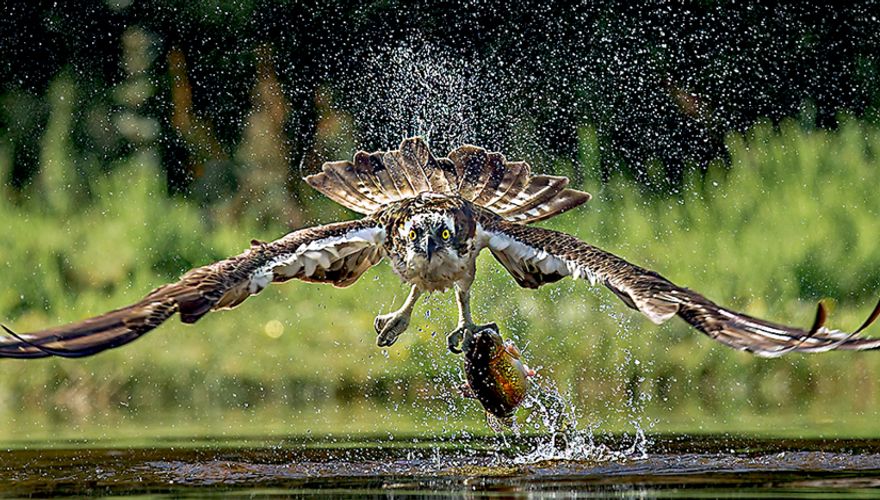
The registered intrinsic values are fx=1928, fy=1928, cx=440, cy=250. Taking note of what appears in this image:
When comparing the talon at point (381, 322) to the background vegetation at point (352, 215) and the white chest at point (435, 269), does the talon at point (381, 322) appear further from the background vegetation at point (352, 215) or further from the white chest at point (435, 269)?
the background vegetation at point (352, 215)

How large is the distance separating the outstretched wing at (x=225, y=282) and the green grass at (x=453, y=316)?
5.34ft

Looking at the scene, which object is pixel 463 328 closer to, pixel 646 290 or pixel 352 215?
pixel 646 290

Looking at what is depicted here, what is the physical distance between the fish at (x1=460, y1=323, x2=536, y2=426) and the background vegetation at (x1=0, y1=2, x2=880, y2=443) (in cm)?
165

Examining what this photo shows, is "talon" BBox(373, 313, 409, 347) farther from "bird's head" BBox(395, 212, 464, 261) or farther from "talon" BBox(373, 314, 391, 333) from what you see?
"bird's head" BBox(395, 212, 464, 261)

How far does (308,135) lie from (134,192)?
1915 mm

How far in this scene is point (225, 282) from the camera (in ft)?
26.9

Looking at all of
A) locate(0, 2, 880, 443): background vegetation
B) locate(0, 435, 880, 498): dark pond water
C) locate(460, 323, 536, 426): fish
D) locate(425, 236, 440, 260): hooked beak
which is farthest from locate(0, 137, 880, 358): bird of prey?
locate(0, 2, 880, 443): background vegetation

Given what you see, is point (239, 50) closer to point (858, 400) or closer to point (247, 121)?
point (247, 121)

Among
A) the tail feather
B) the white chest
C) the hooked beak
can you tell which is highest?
the tail feather

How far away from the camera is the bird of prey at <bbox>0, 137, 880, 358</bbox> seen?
302 inches

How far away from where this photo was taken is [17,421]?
1116 centimetres

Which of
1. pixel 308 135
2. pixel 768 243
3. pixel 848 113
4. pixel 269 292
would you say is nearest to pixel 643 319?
pixel 768 243

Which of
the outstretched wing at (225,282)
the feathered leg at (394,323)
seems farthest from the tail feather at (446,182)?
the outstretched wing at (225,282)

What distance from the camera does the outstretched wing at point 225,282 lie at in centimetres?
748
